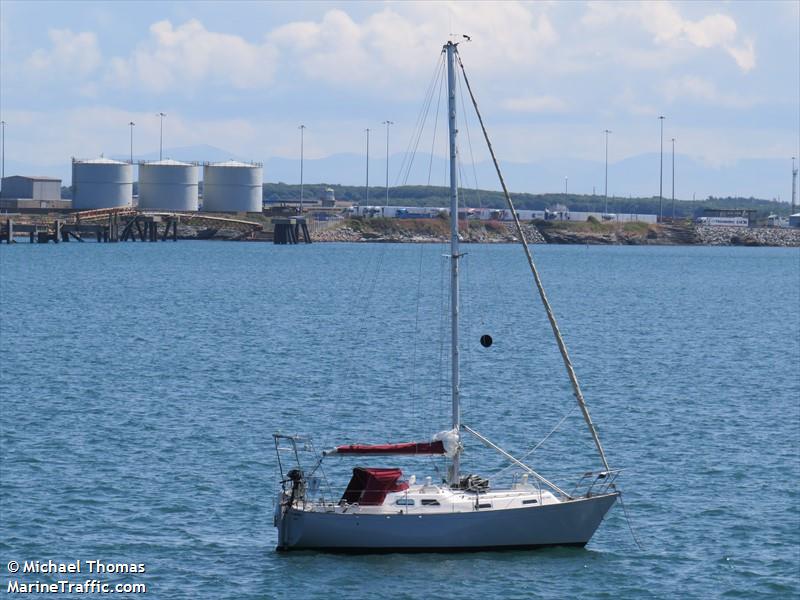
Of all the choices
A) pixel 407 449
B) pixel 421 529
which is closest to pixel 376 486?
pixel 421 529

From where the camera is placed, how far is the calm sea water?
36.6m

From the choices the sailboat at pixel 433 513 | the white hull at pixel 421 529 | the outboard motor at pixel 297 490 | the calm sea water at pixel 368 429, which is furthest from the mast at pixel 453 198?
the outboard motor at pixel 297 490

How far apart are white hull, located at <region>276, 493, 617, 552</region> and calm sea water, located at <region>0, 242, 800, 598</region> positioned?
38cm

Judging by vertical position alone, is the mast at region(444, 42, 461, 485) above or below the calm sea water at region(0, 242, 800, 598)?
above

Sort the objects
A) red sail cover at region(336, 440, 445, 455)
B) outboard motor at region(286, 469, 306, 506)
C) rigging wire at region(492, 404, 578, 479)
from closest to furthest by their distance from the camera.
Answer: outboard motor at region(286, 469, 306, 506), red sail cover at region(336, 440, 445, 455), rigging wire at region(492, 404, 578, 479)

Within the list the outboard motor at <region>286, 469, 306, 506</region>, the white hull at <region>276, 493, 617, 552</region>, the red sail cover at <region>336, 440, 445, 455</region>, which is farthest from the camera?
the red sail cover at <region>336, 440, 445, 455</region>

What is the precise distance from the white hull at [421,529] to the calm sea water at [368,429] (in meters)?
0.38

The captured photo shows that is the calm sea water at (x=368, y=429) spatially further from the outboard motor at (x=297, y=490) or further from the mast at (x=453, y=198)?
the mast at (x=453, y=198)

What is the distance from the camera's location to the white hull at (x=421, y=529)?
36500mm

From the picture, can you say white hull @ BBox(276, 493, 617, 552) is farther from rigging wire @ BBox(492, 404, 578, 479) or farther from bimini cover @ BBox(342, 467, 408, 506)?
rigging wire @ BBox(492, 404, 578, 479)

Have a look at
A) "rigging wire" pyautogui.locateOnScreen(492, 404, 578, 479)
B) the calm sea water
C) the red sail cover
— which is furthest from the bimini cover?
"rigging wire" pyautogui.locateOnScreen(492, 404, 578, 479)

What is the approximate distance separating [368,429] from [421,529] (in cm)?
1706

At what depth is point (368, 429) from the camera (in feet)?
176

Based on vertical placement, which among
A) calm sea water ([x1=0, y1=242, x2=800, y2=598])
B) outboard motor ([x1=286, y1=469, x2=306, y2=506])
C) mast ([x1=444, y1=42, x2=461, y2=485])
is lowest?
calm sea water ([x1=0, y1=242, x2=800, y2=598])
